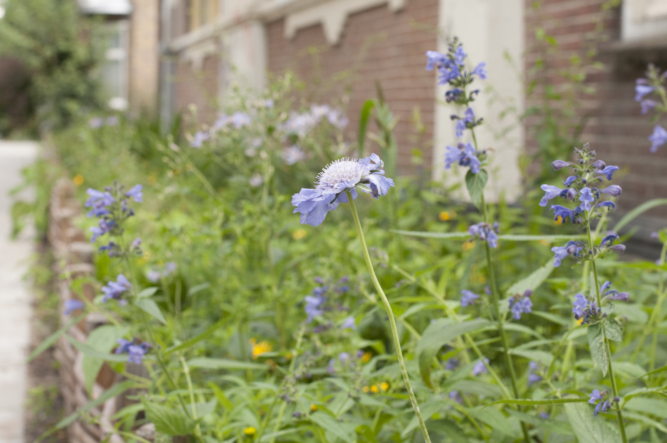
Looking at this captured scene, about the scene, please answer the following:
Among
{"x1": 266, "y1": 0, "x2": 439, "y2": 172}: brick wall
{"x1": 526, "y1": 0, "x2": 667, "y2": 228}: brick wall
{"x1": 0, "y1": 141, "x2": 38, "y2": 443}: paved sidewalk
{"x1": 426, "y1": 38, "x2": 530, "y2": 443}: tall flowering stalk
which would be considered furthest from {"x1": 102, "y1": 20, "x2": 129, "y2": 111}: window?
{"x1": 426, "y1": 38, "x2": 530, "y2": 443}: tall flowering stalk

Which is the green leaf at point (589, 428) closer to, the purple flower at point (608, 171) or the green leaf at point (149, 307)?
the purple flower at point (608, 171)

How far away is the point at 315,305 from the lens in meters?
1.48

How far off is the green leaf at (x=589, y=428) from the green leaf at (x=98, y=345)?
89 centimetres

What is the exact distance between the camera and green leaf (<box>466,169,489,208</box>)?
3.31ft

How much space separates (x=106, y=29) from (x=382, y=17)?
14.0 metres

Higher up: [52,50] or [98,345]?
[52,50]

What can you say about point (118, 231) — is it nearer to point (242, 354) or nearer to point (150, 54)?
point (242, 354)

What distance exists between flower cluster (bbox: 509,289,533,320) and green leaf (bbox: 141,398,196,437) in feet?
2.05

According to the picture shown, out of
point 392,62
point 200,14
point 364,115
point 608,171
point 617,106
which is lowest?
point 608,171

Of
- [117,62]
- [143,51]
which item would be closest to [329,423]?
[143,51]

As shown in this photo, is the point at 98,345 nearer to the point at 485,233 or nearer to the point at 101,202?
the point at 101,202

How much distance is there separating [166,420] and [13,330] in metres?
2.70

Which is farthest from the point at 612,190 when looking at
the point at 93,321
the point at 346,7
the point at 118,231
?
the point at 346,7

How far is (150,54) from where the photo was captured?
16344 mm
